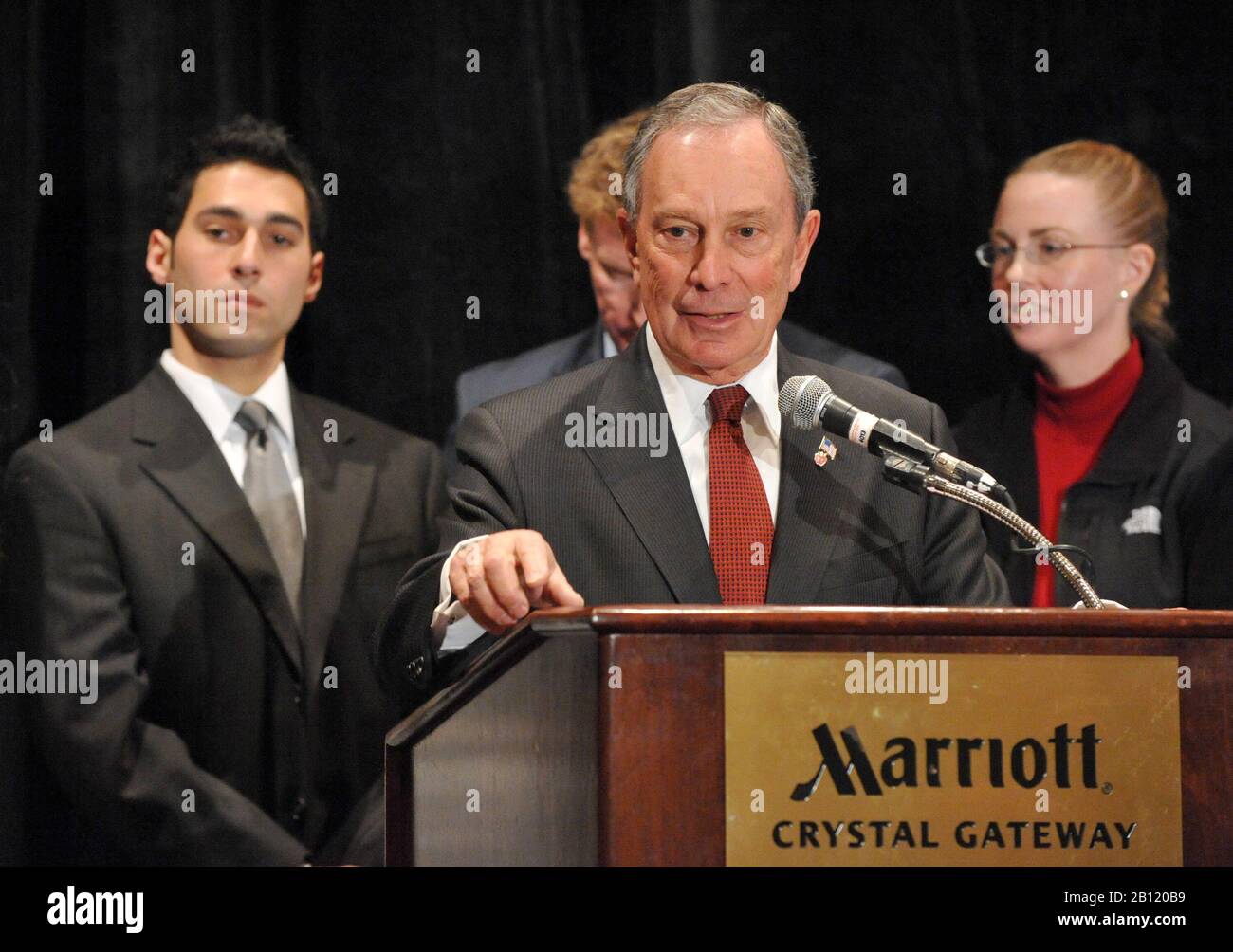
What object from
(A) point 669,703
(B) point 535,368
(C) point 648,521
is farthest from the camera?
(B) point 535,368

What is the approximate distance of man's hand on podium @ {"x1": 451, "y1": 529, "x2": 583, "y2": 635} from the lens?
1467mm

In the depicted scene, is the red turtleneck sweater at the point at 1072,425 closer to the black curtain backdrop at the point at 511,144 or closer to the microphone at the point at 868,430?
the black curtain backdrop at the point at 511,144

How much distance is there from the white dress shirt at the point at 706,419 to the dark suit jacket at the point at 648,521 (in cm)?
2

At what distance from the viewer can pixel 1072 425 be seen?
3072mm

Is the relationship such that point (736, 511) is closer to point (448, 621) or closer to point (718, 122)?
point (448, 621)

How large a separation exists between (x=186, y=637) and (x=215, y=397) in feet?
1.44

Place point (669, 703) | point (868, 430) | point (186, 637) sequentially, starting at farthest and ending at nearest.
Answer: point (186, 637)
point (868, 430)
point (669, 703)

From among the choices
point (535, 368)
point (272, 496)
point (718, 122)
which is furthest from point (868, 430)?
point (272, 496)

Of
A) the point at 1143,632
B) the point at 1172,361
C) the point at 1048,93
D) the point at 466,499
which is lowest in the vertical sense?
the point at 1143,632

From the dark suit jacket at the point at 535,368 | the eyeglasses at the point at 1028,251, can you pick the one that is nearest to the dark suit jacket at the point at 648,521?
the dark suit jacket at the point at 535,368

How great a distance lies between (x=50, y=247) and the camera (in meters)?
2.91
